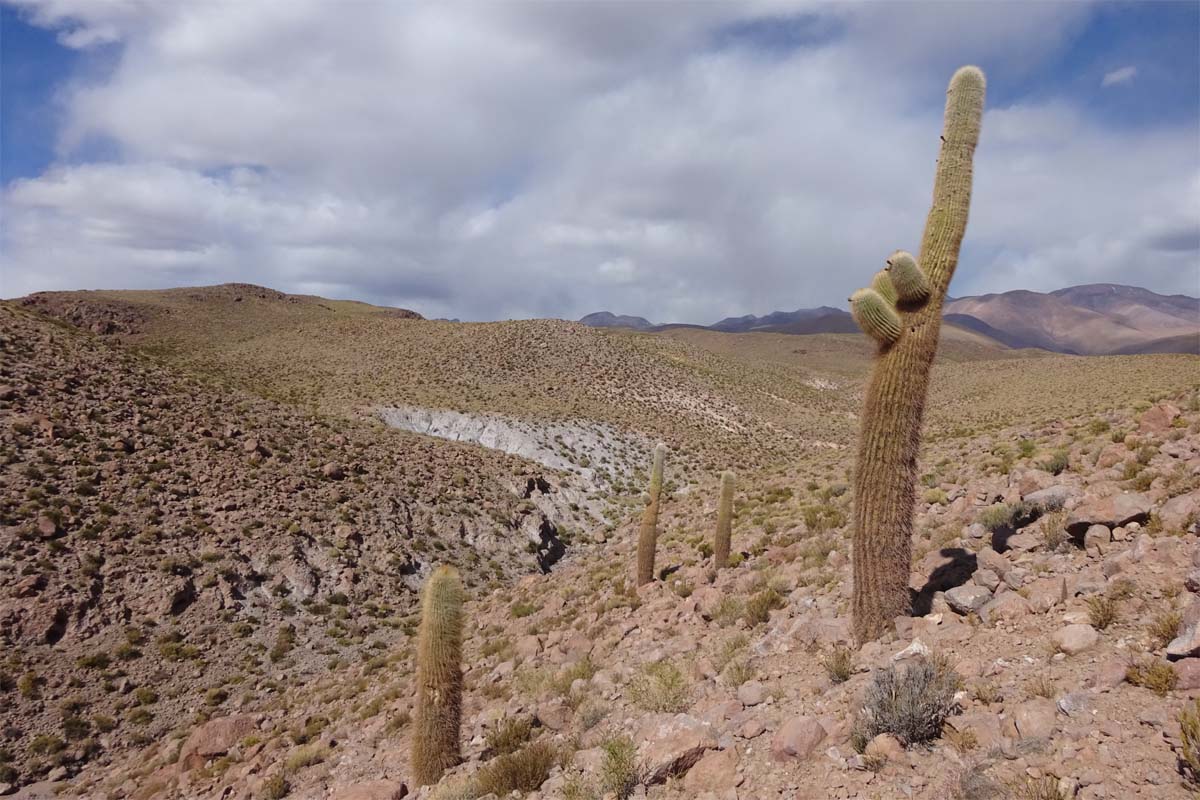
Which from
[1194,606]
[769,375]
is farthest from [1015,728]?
[769,375]

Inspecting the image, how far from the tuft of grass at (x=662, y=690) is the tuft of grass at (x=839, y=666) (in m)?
1.64

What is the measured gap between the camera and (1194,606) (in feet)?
14.7

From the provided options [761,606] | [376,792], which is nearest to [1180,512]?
[761,606]

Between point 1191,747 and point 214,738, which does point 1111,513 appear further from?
point 214,738

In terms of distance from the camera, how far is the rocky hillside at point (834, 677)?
434 cm

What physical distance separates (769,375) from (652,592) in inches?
2244

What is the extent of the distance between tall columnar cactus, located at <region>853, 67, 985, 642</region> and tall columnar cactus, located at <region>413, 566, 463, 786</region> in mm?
4911

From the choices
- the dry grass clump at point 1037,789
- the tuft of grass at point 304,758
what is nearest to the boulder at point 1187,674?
the dry grass clump at point 1037,789

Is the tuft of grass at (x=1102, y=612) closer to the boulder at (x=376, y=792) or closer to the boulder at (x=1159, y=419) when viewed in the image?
the boulder at (x=1159, y=419)

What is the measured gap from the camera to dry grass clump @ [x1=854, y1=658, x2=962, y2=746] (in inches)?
185

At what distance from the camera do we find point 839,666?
244 inches

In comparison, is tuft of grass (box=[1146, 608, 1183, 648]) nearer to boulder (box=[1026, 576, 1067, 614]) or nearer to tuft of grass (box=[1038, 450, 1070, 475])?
boulder (box=[1026, 576, 1067, 614])

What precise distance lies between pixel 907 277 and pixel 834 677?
4.33 m

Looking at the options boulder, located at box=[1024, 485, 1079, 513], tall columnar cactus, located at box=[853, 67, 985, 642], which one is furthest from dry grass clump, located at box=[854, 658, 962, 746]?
boulder, located at box=[1024, 485, 1079, 513]
